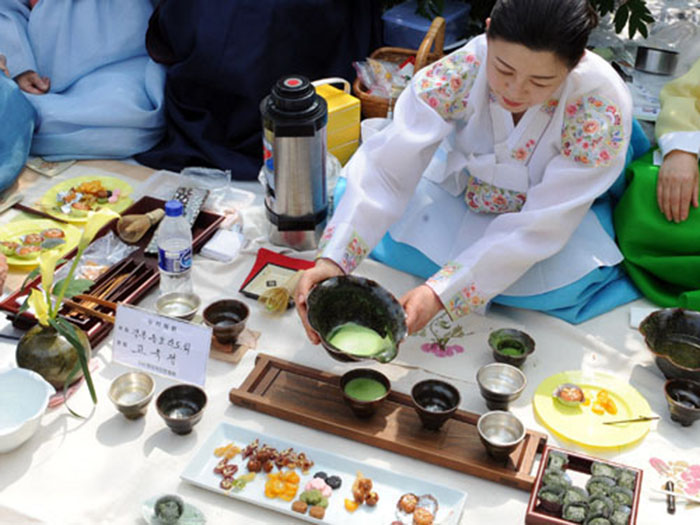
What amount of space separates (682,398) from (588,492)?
0.51 meters

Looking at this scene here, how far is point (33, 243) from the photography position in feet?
9.70

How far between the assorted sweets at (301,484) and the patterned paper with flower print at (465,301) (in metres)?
0.62

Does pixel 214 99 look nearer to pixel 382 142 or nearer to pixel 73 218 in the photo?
pixel 73 218

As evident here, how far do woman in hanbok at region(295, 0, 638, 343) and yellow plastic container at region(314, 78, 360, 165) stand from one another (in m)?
0.62

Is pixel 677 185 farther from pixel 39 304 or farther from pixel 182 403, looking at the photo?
pixel 39 304

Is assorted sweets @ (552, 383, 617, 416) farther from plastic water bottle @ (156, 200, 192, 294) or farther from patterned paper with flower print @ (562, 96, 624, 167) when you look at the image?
plastic water bottle @ (156, 200, 192, 294)

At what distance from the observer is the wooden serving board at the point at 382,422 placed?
84.1 inches

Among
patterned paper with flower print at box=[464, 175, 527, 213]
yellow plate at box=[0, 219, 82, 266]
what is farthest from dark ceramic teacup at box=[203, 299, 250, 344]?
patterned paper with flower print at box=[464, 175, 527, 213]

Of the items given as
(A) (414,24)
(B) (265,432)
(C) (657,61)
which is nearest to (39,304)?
(B) (265,432)

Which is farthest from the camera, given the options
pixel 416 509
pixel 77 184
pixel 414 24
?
pixel 414 24

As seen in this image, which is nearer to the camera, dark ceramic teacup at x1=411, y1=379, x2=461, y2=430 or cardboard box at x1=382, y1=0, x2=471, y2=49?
dark ceramic teacup at x1=411, y1=379, x2=461, y2=430

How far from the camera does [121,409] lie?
7.23 feet

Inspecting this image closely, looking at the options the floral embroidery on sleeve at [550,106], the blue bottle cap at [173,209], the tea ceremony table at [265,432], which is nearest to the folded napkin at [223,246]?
the tea ceremony table at [265,432]

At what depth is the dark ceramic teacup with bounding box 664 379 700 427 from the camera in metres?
2.28
